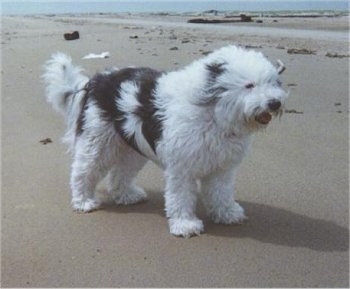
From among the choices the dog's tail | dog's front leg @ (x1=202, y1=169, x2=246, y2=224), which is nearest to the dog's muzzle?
dog's front leg @ (x1=202, y1=169, x2=246, y2=224)

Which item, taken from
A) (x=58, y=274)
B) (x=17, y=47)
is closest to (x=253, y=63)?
(x=58, y=274)

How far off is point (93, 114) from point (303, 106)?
3.25m

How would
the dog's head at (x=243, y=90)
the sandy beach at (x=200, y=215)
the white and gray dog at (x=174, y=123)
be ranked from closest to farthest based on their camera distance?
the sandy beach at (x=200, y=215)
the dog's head at (x=243, y=90)
the white and gray dog at (x=174, y=123)

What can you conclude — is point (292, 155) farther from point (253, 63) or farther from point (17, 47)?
point (17, 47)

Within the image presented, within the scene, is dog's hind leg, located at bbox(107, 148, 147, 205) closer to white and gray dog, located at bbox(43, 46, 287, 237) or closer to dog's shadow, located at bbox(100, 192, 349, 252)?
white and gray dog, located at bbox(43, 46, 287, 237)

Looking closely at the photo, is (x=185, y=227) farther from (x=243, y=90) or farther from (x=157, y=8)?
(x=157, y=8)

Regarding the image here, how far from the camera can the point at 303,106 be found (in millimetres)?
6973

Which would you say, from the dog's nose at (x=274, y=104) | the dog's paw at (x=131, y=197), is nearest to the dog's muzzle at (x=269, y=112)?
the dog's nose at (x=274, y=104)

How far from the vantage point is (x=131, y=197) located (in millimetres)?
4688

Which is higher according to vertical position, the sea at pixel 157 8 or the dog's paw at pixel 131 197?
the dog's paw at pixel 131 197

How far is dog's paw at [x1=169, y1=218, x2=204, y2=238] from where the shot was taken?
402cm

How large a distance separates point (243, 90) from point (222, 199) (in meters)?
0.89

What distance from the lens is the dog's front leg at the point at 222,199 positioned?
167 inches

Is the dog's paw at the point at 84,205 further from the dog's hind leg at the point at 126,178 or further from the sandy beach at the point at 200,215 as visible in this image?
the dog's hind leg at the point at 126,178
